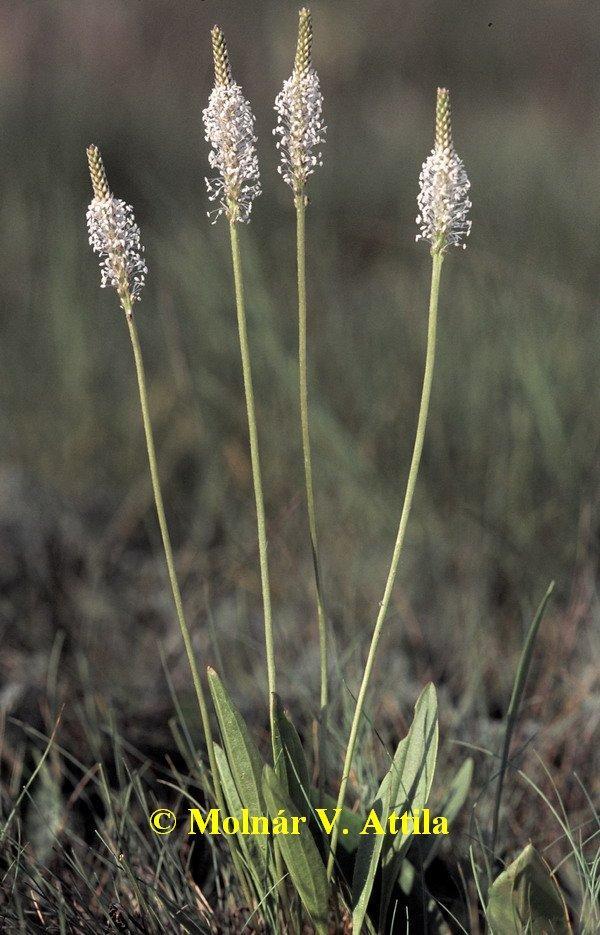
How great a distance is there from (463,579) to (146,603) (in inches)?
26.3

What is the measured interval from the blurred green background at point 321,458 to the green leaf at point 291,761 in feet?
0.72

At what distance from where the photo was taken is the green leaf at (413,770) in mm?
999

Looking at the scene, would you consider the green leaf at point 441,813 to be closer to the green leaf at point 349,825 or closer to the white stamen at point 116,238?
the green leaf at point 349,825

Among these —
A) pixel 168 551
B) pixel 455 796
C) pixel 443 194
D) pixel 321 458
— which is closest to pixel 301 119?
pixel 443 194

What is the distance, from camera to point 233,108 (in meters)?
0.85

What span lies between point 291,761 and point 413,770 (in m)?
0.14

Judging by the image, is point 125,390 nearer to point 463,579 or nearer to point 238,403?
point 238,403

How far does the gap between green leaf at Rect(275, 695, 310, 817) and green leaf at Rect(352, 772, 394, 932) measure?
0.23ft

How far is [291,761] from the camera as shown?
37.8 inches

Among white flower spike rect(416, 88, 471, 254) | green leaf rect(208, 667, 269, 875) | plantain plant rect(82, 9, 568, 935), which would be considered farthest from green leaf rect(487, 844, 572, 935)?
white flower spike rect(416, 88, 471, 254)

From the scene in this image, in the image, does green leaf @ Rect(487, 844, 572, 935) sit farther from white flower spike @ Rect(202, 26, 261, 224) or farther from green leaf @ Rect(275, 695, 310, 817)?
white flower spike @ Rect(202, 26, 261, 224)

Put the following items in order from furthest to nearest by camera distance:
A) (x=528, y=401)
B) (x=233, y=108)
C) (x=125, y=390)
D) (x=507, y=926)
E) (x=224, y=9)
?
(x=224, y=9), (x=125, y=390), (x=528, y=401), (x=507, y=926), (x=233, y=108)

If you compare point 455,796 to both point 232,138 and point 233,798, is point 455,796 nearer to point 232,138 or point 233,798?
point 233,798

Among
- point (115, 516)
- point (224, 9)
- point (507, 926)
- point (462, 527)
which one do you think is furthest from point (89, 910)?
point (224, 9)
